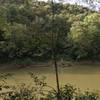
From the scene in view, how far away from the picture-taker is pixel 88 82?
1412cm

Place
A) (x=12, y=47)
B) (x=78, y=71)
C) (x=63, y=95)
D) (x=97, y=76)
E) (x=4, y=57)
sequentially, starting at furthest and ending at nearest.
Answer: (x=4, y=57), (x=12, y=47), (x=78, y=71), (x=97, y=76), (x=63, y=95)

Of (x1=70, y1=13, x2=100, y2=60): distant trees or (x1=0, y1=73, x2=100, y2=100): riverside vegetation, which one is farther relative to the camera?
(x1=70, y1=13, x2=100, y2=60): distant trees

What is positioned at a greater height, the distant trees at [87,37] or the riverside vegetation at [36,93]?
the riverside vegetation at [36,93]

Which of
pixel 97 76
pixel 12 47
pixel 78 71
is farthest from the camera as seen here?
pixel 12 47

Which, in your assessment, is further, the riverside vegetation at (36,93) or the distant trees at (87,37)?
the distant trees at (87,37)

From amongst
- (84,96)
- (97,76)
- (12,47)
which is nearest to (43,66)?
(12,47)

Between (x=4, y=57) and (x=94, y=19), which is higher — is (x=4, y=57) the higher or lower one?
the lower one

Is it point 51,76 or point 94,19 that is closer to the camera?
point 51,76

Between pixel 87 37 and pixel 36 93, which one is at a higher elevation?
pixel 36 93

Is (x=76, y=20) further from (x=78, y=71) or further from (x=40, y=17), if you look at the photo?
(x=78, y=71)

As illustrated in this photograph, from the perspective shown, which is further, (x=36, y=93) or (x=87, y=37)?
(x=87, y=37)

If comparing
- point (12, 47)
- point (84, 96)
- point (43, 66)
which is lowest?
point (43, 66)

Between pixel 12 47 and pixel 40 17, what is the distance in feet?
A: 12.0

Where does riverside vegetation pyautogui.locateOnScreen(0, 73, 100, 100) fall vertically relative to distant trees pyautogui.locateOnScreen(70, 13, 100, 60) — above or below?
above
